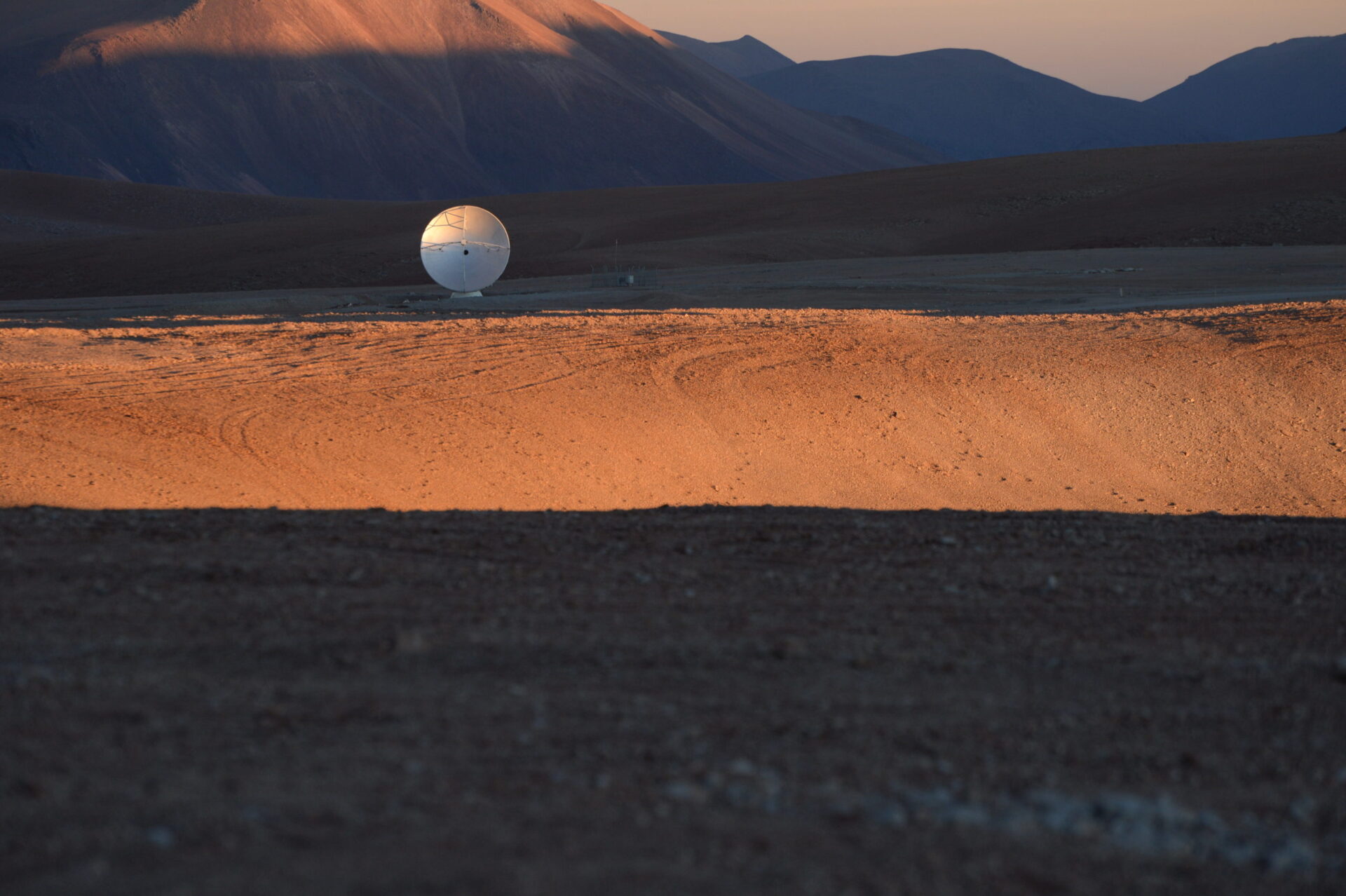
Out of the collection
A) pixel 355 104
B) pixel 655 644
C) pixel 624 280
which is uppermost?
pixel 355 104

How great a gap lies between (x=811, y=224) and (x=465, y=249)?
104 ft

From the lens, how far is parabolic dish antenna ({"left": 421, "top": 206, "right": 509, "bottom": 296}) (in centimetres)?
2778

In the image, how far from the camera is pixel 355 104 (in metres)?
150

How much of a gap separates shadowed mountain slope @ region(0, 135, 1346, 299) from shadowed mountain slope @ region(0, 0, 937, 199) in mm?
75175

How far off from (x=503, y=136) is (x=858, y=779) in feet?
539

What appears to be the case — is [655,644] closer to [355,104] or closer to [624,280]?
[624,280]

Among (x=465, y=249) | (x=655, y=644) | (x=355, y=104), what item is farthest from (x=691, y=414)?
(x=355, y=104)

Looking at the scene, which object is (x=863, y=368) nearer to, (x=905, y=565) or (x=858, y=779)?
(x=905, y=565)

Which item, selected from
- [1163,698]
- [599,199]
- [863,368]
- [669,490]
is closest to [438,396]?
[669,490]

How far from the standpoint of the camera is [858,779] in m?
4.06

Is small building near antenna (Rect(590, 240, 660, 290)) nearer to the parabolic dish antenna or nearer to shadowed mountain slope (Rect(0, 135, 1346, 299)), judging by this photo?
the parabolic dish antenna

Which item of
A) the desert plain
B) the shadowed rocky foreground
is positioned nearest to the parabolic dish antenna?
the desert plain

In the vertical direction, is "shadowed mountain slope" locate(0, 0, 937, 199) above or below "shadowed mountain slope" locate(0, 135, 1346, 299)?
above

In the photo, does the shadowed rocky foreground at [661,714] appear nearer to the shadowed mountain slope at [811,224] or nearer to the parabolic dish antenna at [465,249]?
the parabolic dish antenna at [465,249]
